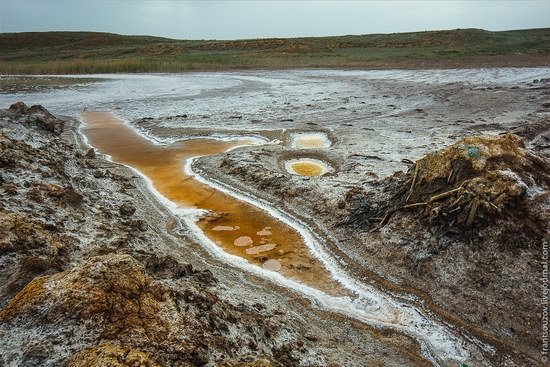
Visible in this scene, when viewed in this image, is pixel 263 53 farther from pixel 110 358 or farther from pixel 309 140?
pixel 110 358

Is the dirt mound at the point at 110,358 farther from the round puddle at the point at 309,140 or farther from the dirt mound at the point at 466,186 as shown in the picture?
the round puddle at the point at 309,140

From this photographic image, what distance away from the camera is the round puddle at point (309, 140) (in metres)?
11.4

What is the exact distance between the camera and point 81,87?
27.4 metres

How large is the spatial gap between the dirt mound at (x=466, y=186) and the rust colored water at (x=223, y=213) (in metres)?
1.24

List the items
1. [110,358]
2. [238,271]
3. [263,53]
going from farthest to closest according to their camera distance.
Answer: [263,53] → [238,271] → [110,358]

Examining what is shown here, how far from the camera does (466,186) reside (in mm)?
5598

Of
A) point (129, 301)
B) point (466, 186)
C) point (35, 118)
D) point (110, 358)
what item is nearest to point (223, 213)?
point (466, 186)

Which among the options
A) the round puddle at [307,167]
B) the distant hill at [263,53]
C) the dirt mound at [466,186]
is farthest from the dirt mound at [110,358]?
the distant hill at [263,53]

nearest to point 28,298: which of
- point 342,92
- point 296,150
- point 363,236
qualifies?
point 363,236

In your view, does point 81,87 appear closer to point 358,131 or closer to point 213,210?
point 358,131

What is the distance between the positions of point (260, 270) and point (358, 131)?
8224 mm

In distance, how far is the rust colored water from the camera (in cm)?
574

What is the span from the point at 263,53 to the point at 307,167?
172 feet

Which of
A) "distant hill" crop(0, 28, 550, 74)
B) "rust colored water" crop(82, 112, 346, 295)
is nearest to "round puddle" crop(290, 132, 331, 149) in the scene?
"rust colored water" crop(82, 112, 346, 295)
